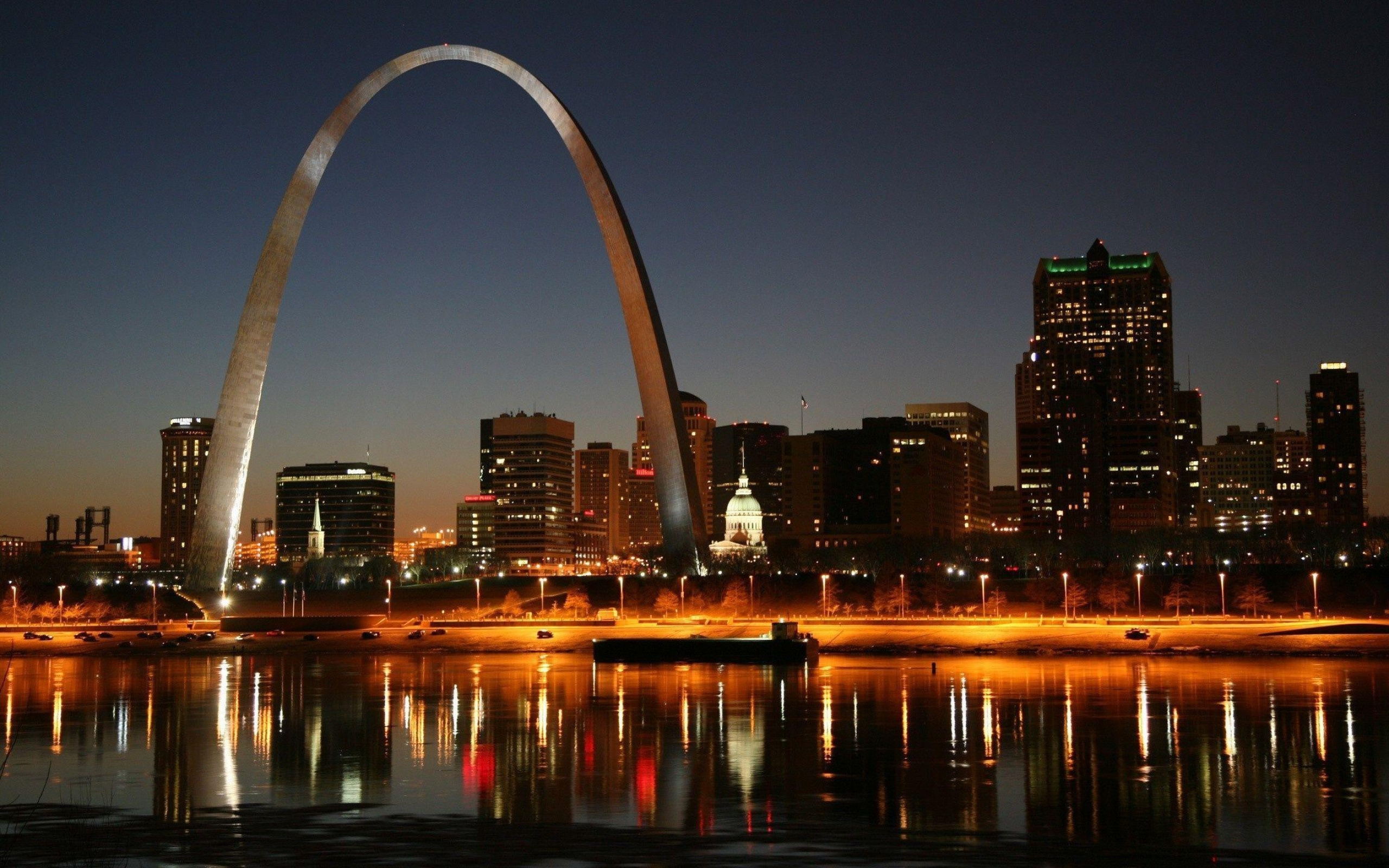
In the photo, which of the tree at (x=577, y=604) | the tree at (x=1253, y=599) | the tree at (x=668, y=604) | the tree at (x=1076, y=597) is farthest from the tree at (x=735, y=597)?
the tree at (x=1253, y=599)

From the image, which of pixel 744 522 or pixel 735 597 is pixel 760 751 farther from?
pixel 744 522

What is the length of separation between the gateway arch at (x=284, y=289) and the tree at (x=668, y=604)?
11.6 meters

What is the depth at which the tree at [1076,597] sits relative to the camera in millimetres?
82438

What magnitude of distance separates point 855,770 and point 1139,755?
5.46 metres

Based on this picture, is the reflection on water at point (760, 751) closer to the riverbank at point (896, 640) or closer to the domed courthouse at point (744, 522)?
the riverbank at point (896, 640)

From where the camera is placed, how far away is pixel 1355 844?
60.0 feet

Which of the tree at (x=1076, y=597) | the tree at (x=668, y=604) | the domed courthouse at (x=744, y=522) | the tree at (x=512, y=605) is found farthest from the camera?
the domed courthouse at (x=744, y=522)

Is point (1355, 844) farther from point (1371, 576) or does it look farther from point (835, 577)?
point (835, 577)

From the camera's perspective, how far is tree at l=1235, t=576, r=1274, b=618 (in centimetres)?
7838

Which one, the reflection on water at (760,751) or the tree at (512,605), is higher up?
the tree at (512,605)

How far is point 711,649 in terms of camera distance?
2269 inches

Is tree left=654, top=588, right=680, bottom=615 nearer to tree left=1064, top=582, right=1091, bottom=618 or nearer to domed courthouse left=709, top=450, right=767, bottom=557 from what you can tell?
tree left=1064, top=582, right=1091, bottom=618

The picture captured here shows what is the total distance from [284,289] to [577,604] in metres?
24.8

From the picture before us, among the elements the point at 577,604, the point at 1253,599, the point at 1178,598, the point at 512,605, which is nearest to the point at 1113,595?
the point at 1178,598
